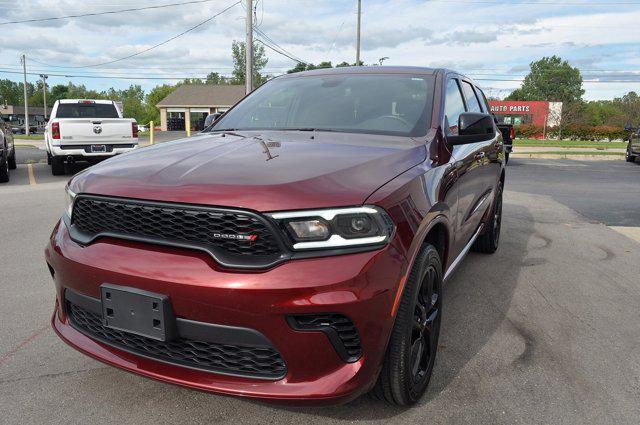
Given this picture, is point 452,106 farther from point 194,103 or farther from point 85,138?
point 194,103

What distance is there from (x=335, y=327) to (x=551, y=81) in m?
139

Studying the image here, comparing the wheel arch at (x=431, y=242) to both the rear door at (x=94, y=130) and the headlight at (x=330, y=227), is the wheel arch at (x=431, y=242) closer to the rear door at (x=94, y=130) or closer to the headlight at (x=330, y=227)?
the headlight at (x=330, y=227)

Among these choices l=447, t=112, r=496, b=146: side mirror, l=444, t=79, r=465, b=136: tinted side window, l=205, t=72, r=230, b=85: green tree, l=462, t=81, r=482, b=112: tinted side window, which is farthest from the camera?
l=205, t=72, r=230, b=85: green tree

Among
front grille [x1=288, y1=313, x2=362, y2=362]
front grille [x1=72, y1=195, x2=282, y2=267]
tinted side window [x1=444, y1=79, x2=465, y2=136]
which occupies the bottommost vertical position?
front grille [x1=288, y1=313, x2=362, y2=362]

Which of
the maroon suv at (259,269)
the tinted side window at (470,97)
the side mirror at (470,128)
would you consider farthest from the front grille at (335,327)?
the tinted side window at (470,97)

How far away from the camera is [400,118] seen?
3.22 m

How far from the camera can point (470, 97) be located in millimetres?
4562

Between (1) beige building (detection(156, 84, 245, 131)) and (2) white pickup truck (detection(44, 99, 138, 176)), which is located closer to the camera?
(2) white pickup truck (detection(44, 99, 138, 176))

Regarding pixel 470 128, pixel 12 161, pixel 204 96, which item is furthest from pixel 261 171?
pixel 204 96

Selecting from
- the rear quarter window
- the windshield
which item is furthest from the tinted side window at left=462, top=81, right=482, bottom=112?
the rear quarter window

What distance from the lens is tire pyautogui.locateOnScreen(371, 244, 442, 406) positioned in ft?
7.26

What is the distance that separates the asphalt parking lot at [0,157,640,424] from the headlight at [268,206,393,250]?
958 millimetres

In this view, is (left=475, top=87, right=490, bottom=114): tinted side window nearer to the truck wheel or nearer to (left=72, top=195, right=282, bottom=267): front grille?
(left=72, top=195, right=282, bottom=267): front grille

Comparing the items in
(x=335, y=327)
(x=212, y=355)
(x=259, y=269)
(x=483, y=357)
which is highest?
(x=259, y=269)
